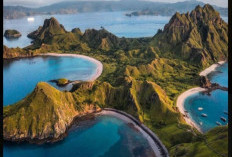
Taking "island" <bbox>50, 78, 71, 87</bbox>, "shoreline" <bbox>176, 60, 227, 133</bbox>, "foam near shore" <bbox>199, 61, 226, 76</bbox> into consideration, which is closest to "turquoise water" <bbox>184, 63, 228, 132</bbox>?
"shoreline" <bbox>176, 60, 227, 133</bbox>

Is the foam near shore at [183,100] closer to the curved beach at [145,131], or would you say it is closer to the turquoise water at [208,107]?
the turquoise water at [208,107]

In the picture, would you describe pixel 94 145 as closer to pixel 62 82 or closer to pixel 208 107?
pixel 208 107

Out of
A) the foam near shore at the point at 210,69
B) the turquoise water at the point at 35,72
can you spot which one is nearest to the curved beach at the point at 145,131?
the turquoise water at the point at 35,72

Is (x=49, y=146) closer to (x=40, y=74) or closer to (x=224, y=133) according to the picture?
(x=224, y=133)

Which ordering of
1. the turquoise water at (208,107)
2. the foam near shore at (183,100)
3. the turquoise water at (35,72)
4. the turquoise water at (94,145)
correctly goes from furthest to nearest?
1. the turquoise water at (35,72)
2. the turquoise water at (208,107)
3. the foam near shore at (183,100)
4. the turquoise water at (94,145)

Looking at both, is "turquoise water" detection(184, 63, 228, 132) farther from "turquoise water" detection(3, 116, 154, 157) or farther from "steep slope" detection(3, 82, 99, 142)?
"steep slope" detection(3, 82, 99, 142)

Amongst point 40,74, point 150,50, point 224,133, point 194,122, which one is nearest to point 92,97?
point 194,122

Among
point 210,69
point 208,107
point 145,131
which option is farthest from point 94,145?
point 210,69
